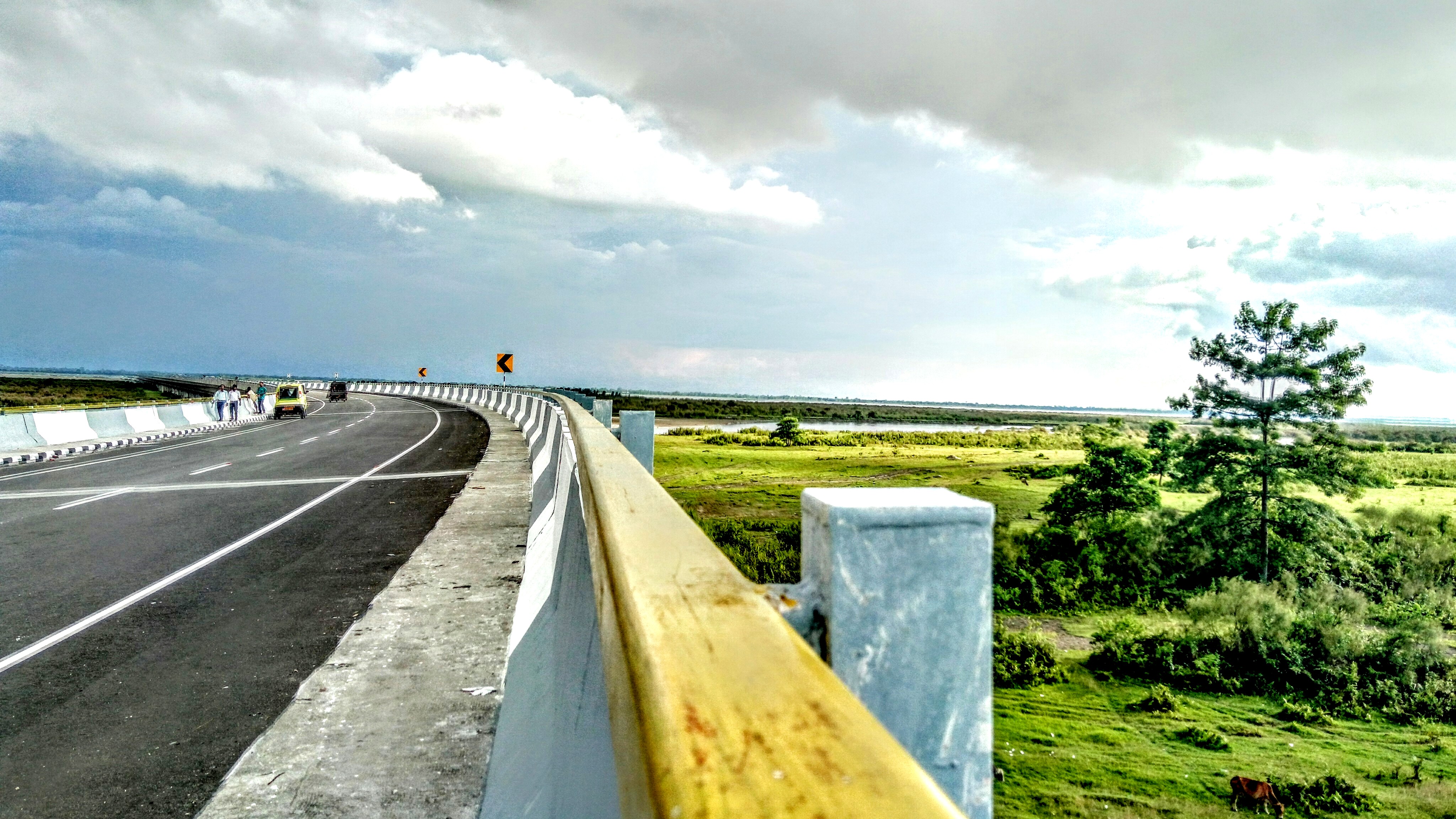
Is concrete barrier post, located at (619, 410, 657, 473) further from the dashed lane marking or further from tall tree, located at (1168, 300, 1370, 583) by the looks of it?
tall tree, located at (1168, 300, 1370, 583)

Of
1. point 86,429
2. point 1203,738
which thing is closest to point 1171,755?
point 1203,738

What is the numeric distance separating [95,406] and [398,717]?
57.7m

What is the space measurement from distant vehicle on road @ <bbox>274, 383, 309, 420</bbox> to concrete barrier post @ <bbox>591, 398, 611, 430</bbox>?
32.3m

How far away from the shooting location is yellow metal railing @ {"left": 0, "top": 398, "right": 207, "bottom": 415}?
26.5 metres

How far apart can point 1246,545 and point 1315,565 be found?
2096 mm

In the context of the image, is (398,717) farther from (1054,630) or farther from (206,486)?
(1054,630)

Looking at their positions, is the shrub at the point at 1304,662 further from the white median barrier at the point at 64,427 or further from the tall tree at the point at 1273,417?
the white median barrier at the point at 64,427

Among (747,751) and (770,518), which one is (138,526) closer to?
(747,751)

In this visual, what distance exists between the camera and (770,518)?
25.1 m

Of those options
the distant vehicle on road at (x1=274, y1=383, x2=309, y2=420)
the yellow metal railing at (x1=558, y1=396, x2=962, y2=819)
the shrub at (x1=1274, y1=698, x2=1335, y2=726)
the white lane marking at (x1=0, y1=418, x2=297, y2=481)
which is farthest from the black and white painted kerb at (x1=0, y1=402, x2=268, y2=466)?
the shrub at (x1=1274, y1=698, x2=1335, y2=726)

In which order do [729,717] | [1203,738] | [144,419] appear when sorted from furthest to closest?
[144,419]
[1203,738]
[729,717]

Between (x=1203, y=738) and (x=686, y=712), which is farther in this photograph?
(x=1203, y=738)

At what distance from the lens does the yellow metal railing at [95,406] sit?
26.5 metres

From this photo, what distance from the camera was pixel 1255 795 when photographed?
12.9 metres
